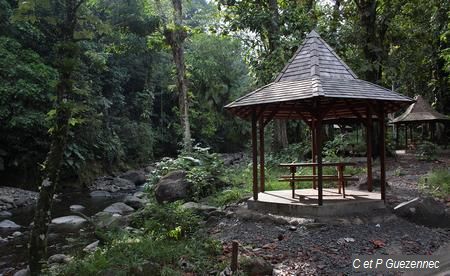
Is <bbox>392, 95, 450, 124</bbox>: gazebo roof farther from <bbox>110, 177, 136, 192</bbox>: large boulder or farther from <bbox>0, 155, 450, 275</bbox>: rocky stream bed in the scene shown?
<bbox>110, 177, 136, 192</bbox>: large boulder

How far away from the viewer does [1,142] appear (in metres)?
18.4

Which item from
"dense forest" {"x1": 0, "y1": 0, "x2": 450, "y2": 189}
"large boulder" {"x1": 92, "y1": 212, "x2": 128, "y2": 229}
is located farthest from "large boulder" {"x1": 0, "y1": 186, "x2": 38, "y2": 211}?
"large boulder" {"x1": 92, "y1": 212, "x2": 128, "y2": 229}

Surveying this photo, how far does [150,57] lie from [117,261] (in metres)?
27.2

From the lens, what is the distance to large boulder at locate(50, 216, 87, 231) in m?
11.6

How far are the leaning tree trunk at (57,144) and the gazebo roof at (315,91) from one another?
414 centimetres

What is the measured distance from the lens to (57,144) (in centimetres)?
613

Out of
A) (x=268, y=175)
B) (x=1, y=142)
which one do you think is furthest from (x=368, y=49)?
(x=1, y=142)

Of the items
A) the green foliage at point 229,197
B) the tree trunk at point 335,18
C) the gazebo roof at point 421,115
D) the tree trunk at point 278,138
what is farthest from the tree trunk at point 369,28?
the green foliage at point 229,197

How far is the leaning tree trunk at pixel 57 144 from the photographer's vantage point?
5.92m

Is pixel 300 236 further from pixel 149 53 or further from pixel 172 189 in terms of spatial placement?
pixel 149 53

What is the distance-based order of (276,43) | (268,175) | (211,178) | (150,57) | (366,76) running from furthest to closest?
(150,57), (366,76), (276,43), (268,175), (211,178)

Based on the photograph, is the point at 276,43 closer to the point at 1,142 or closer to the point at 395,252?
the point at 395,252

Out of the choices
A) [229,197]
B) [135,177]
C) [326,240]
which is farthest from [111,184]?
[326,240]

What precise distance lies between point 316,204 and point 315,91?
2.44 metres
